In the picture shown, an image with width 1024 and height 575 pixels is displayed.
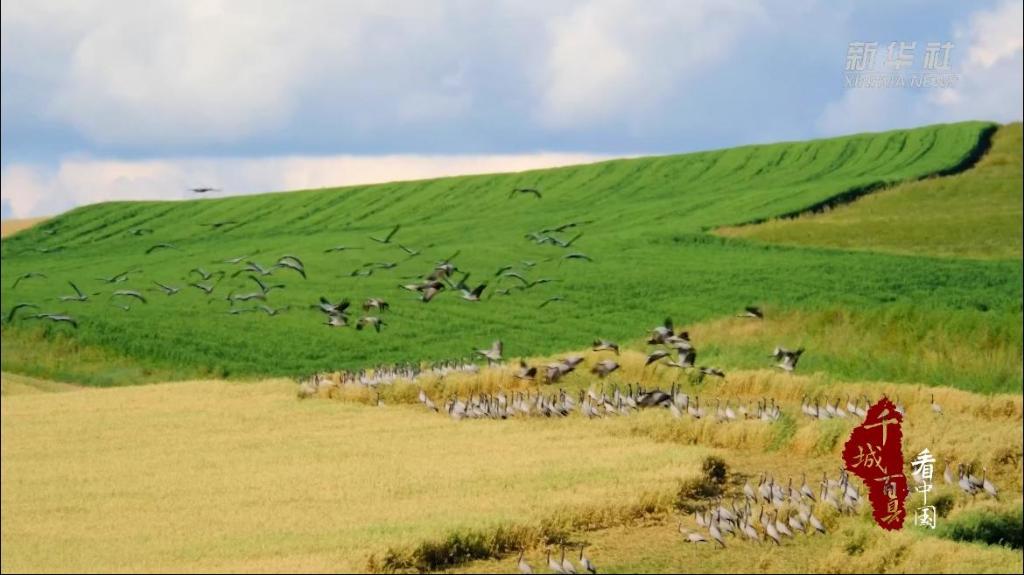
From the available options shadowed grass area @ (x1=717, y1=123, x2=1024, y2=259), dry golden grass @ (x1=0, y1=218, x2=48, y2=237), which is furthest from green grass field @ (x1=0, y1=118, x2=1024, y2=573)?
dry golden grass @ (x1=0, y1=218, x2=48, y2=237)

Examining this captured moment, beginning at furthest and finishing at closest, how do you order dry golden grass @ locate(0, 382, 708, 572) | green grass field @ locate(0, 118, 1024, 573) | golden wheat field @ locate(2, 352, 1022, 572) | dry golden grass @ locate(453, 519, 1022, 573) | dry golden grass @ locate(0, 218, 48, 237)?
dry golden grass @ locate(0, 218, 48, 237), green grass field @ locate(0, 118, 1024, 573), dry golden grass @ locate(453, 519, 1022, 573), golden wheat field @ locate(2, 352, 1022, 572), dry golden grass @ locate(0, 382, 708, 572)

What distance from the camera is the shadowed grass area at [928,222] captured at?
57.6 m

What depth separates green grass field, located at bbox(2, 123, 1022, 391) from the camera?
36.2 m

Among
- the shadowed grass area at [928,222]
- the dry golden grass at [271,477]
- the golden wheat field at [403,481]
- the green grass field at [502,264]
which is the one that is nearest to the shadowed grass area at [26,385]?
the green grass field at [502,264]

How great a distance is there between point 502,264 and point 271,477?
119 feet

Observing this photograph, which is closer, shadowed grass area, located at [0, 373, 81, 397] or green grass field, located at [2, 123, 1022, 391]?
shadowed grass area, located at [0, 373, 81, 397]

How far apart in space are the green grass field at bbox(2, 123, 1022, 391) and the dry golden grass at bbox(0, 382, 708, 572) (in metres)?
13.0

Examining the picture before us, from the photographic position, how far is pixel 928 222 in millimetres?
62188

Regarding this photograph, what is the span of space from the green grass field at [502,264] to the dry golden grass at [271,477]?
42.6 ft

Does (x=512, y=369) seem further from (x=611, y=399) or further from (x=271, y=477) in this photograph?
(x=271, y=477)

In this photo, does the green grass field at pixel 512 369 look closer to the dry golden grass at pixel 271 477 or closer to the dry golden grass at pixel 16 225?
the dry golden grass at pixel 271 477

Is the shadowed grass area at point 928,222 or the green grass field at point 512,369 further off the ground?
the shadowed grass area at point 928,222

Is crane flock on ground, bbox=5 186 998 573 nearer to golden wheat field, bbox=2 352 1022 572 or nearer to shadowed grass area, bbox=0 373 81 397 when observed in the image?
golden wheat field, bbox=2 352 1022 572

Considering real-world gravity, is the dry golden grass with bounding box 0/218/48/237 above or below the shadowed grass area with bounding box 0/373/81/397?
above
